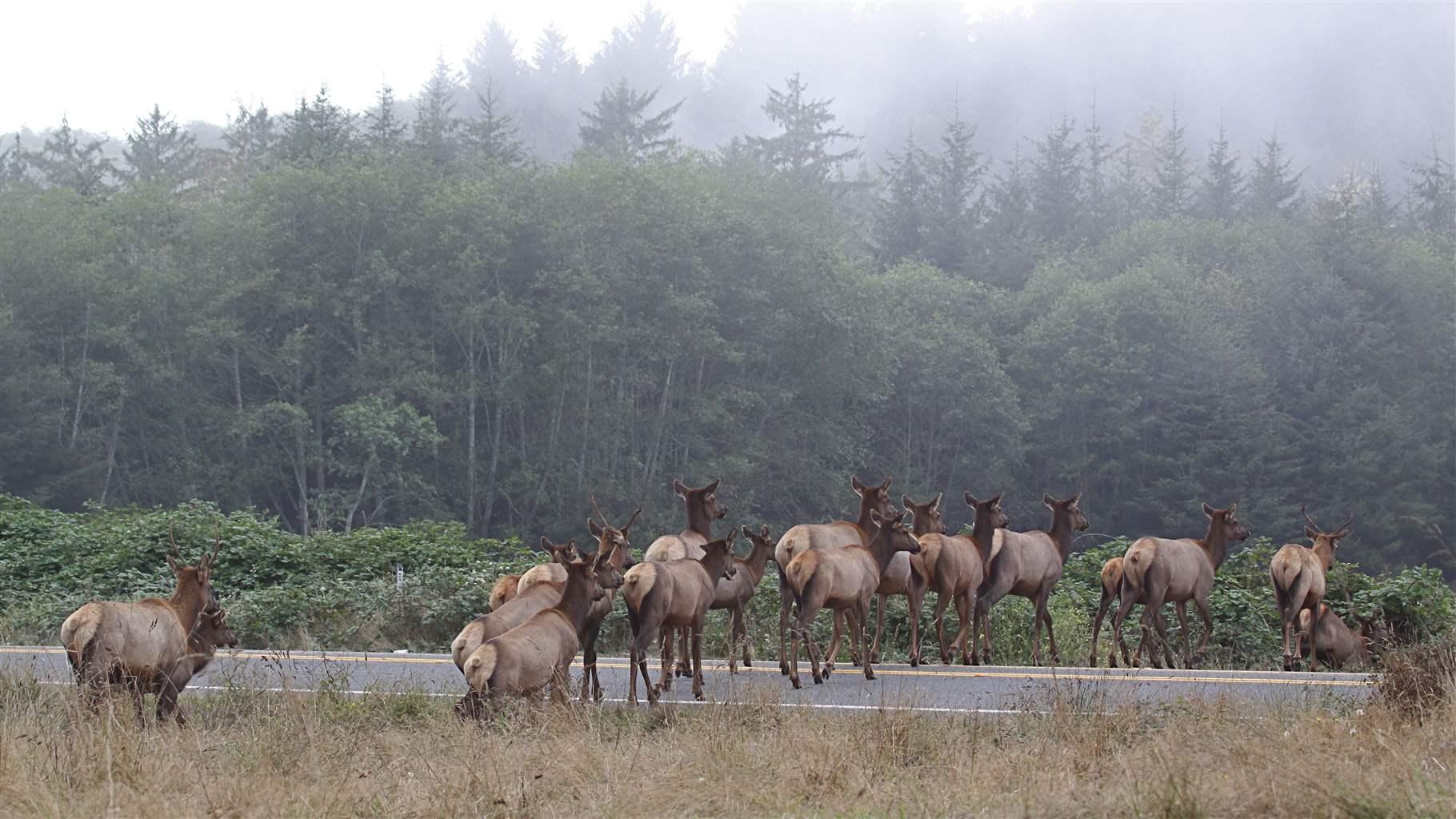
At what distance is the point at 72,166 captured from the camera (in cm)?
7338

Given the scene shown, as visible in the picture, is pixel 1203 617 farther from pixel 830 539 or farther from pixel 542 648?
pixel 542 648

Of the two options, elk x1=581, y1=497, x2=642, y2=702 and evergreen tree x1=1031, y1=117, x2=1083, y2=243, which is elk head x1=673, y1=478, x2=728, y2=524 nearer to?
elk x1=581, y1=497, x2=642, y2=702

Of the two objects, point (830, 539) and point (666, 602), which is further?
point (830, 539)

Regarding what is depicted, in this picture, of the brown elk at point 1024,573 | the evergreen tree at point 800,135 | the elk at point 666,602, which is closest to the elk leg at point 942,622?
the brown elk at point 1024,573

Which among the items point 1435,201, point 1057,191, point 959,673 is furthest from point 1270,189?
point 959,673

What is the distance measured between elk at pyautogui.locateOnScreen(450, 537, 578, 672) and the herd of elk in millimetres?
18

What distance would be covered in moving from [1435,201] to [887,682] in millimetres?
101222

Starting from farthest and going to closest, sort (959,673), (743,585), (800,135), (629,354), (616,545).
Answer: (800,135) → (629,354) → (743,585) → (959,673) → (616,545)

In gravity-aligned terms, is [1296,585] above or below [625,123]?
below

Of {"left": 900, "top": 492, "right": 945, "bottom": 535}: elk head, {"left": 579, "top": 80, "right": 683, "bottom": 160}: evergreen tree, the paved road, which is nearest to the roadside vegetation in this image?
{"left": 900, "top": 492, "right": 945, "bottom": 535}: elk head

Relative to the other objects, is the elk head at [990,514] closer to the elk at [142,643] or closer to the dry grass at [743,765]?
A: the dry grass at [743,765]

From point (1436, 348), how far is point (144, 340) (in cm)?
5732

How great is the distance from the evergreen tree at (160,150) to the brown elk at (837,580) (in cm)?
6865

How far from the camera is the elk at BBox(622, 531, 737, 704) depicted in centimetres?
1422
